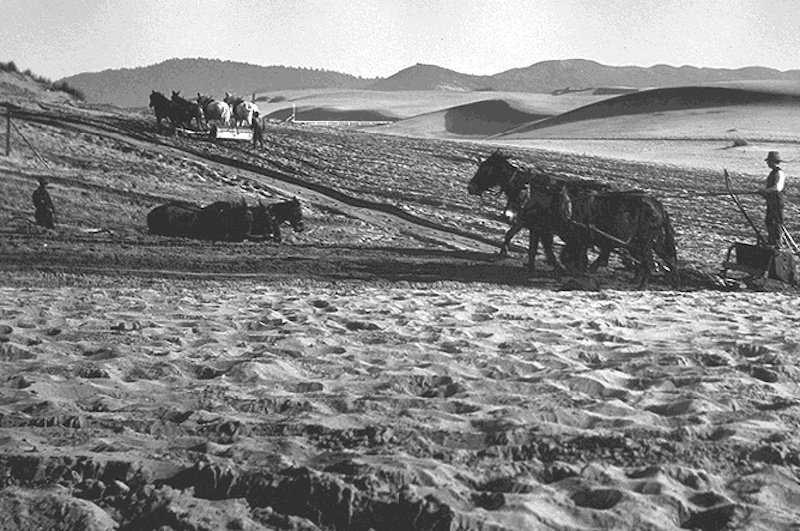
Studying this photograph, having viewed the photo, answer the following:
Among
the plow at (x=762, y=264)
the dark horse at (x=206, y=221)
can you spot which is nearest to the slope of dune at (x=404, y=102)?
the dark horse at (x=206, y=221)

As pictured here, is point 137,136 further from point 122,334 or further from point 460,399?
point 460,399

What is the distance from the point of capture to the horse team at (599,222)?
14984 mm

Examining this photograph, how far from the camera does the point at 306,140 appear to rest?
123 ft

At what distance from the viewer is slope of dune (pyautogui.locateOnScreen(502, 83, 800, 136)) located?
3519 inches

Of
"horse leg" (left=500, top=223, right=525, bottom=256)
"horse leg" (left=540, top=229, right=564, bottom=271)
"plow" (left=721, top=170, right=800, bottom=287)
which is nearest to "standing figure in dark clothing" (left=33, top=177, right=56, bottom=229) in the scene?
"horse leg" (left=500, top=223, right=525, bottom=256)

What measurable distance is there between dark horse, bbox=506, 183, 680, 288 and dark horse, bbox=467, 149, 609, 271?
129 millimetres

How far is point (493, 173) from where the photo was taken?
1664 cm

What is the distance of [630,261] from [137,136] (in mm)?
19962

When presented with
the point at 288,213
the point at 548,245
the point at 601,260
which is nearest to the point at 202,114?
the point at 288,213

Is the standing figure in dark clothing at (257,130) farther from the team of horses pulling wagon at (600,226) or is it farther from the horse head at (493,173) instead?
the team of horses pulling wagon at (600,226)

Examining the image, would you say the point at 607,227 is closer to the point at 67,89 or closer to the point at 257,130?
the point at 257,130

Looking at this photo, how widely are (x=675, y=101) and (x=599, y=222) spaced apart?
82.4m

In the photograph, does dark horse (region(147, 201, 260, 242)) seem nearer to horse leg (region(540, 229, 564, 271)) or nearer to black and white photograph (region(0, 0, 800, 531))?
black and white photograph (region(0, 0, 800, 531))

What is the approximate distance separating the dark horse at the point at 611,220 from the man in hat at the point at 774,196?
1.49 metres
